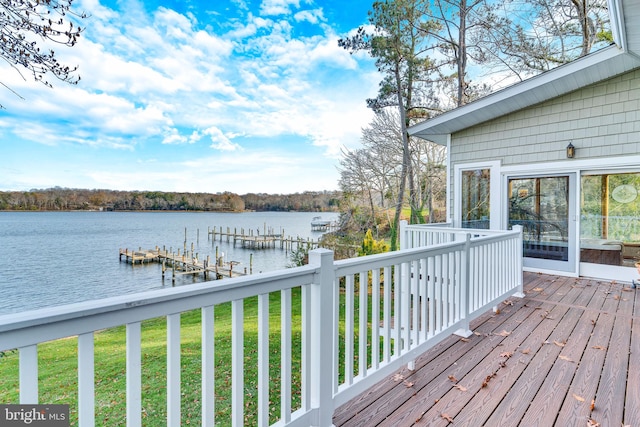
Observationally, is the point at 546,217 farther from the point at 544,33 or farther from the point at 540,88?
the point at 544,33

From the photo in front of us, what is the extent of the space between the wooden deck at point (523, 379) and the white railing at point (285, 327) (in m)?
0.17

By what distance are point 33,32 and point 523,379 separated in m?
5.55

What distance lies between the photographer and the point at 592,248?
5.53m

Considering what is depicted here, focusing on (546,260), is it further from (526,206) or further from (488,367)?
(488,367)

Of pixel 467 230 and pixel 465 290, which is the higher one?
pixel 467 230

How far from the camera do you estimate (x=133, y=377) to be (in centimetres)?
116

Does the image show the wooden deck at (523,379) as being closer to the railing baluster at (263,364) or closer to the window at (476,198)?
the railing baluster at (263,364)

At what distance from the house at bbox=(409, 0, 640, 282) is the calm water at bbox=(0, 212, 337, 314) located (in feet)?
46.2

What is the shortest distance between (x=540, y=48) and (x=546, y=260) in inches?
328

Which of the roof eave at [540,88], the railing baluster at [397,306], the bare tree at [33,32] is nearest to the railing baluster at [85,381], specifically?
the railing baluster at [397,306]

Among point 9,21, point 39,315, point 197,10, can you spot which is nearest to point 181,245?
point 197,10

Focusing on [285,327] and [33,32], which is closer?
[285,327]

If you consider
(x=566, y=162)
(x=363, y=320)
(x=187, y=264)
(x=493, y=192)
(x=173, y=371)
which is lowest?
(x=187, y=264)

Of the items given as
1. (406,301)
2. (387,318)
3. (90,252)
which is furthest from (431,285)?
(90,252)
